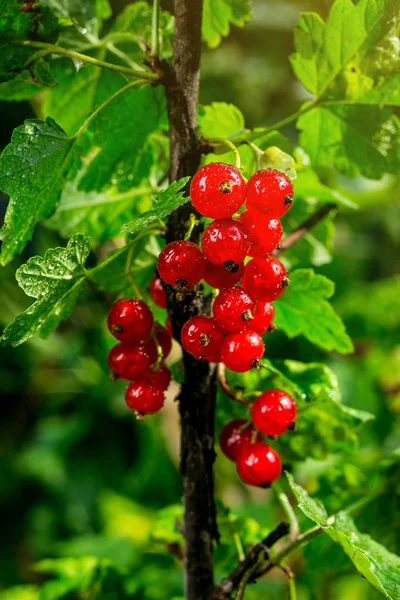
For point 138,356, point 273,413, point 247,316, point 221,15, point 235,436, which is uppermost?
point 221,15

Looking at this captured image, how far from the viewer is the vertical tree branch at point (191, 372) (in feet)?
3.16

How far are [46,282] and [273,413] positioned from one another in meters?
0.44

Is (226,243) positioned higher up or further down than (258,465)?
higher up

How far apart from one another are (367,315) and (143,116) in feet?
5.60

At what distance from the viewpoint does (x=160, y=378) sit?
102 centimetres

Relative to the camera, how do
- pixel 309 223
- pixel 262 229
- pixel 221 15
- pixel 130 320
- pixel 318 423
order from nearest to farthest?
pixel 262 229
pixel 130 320
pixel 221 15
pixel 318 423
pixel 309 223

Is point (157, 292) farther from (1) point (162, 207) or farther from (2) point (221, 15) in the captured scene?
(2) point (221, 15)

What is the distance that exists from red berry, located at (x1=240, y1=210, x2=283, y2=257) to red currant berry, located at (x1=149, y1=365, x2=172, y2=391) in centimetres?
28

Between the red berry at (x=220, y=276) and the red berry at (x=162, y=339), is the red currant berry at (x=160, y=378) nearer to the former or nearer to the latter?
the red berry at (x=162, y=339)

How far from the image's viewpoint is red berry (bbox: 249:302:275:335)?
0.97 m

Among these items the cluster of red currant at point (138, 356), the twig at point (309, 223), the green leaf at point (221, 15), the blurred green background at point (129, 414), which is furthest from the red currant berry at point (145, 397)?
the blurred green background at point (129, 414)

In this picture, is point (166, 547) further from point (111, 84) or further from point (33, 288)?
point (111, 84)

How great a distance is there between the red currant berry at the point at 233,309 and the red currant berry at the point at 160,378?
17 cm

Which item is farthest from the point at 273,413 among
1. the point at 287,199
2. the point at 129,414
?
the point at 129,414
